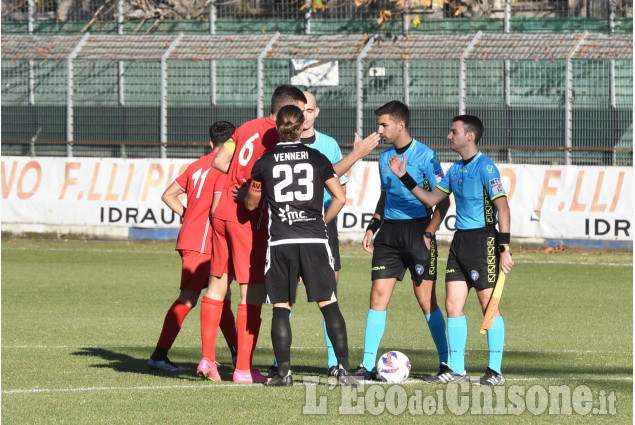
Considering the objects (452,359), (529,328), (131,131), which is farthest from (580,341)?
(131,131)

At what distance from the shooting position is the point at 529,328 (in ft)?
38.3

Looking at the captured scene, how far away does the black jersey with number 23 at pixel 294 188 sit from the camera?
7473 millimetres

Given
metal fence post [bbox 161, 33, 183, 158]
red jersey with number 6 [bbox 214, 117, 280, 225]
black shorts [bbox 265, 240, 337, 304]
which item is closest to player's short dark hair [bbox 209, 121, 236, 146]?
red jersey with number 6 [bbox 214, 117, 280, 225]

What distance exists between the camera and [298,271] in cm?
752

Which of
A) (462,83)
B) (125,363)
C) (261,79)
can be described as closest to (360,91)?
(462,83)

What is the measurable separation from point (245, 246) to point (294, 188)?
28.1 inches

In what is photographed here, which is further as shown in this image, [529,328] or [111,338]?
[529,328]

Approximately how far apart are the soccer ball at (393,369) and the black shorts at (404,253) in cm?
76

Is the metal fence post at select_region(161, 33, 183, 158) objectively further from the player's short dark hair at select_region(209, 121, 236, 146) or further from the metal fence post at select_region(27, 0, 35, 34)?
the player's short dark hair at select_region(209, 121, 236, 146)

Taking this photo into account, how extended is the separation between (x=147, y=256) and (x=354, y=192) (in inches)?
166

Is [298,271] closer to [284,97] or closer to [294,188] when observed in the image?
[294,188]

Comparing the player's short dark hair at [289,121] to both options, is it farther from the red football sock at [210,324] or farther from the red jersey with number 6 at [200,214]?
the red jersey with number 6 at [200,214]

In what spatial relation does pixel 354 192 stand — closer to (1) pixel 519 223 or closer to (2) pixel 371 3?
(1) pixel 519 223

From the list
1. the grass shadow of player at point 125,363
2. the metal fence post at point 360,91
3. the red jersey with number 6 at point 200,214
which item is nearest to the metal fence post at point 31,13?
the metal fence post at point 360,91
